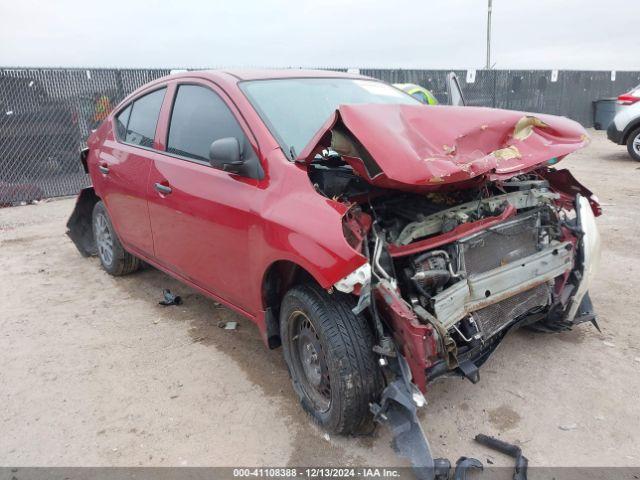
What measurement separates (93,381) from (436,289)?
231cm

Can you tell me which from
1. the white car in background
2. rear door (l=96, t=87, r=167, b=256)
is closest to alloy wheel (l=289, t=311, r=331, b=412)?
rear door (l=96, t=87, r=167, b=256)

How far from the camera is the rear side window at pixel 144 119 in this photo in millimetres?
4102

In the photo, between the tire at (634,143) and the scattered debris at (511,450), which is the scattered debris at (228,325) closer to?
the scattered debris at (511,450)

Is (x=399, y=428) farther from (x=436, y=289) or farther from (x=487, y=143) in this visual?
(x=487, y=143)

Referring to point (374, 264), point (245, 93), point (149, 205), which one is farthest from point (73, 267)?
point (374, 264)

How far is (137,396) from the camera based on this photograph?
10.5 feet

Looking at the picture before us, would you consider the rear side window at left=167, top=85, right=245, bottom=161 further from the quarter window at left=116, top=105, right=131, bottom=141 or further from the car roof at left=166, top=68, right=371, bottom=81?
the quarter window at left=116, top=105, right=131, bottom=141

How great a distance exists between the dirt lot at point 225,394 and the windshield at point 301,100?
154 cm

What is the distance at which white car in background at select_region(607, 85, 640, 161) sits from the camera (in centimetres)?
1070

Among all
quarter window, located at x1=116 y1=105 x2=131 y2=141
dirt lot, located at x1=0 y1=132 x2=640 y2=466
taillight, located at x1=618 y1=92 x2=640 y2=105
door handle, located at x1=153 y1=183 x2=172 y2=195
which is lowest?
dirt lot, located at x1=0 y1=132 x2=640 y2=466

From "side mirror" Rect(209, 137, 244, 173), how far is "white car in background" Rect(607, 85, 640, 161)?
1054 cm

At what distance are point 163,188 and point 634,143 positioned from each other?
10.8 m

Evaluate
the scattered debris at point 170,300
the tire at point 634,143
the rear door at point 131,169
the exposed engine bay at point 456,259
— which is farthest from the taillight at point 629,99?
the scattered debris at point 170,300

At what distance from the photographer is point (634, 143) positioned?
36.1ft
